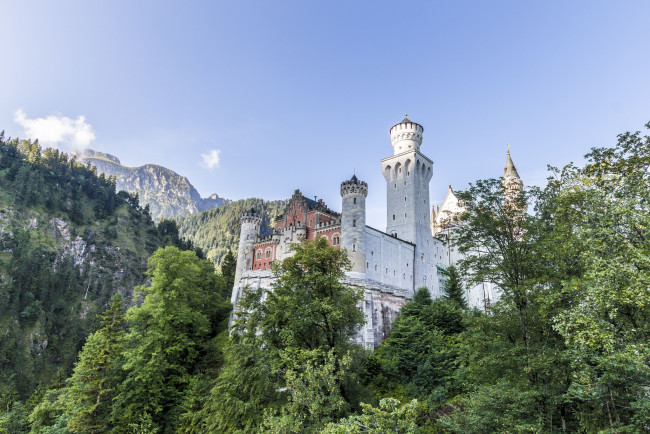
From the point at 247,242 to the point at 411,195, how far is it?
2477 cm

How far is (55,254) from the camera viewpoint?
106688 mm

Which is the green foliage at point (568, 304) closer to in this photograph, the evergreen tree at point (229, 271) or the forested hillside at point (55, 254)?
the evergreen tree at point (229, 271)

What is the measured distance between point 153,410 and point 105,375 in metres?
4.74

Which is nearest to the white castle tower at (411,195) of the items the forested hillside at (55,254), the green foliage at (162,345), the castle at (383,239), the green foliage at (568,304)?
the castle at (383,239)

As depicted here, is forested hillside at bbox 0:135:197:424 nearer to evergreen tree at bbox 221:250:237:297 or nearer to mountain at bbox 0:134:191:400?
mountain at bbox 0:134:191:400

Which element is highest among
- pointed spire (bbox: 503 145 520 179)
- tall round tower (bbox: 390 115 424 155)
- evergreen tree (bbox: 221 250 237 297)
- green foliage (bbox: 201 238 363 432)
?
pointed spire (bbox: 503 145 520 179)

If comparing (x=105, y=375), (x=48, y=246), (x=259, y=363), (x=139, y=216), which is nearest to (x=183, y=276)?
(x=105, y=375)

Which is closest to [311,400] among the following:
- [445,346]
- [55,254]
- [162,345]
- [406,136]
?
[445,346]

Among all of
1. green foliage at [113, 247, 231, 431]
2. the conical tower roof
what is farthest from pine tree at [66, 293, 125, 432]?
the conical tower roof

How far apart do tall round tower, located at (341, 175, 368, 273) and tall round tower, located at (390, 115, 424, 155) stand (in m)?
12.9

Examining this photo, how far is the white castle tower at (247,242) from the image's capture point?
56.8 meters

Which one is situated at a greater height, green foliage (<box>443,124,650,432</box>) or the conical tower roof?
the conical tower roof

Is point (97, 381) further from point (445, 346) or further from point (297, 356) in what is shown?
point (445, 346)

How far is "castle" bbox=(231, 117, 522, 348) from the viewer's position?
149ft
